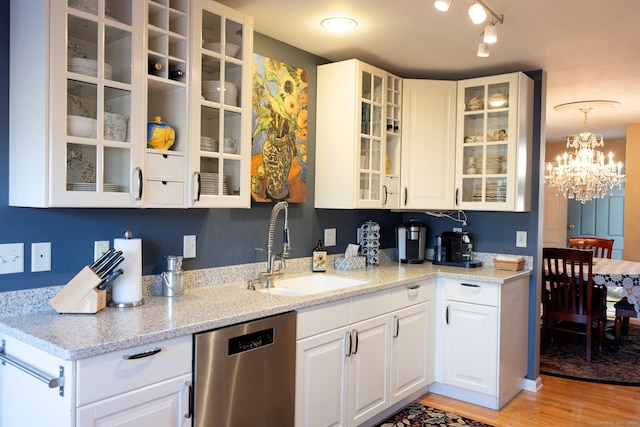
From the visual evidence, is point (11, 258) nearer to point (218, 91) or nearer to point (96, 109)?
point (96, 109)

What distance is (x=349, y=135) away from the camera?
10.3 ft

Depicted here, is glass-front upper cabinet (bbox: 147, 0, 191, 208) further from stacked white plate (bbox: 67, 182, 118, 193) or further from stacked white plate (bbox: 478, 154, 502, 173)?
stacked white plate (bbox: 478, 154, 502, 173)

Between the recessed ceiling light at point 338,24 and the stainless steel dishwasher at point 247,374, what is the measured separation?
156 cm

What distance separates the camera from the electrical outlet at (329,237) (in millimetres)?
3388

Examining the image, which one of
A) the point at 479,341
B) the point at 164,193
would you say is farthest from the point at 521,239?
the point at 164,193

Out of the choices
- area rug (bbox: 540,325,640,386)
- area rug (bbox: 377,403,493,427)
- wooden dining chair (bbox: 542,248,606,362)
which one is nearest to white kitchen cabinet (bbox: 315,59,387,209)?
area rug (bbox: 377,403,493,427)

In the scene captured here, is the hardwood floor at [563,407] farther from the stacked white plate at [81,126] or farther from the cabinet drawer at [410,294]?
the stacked white plate at [81,126]

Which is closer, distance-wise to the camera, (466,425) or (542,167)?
(466,425)

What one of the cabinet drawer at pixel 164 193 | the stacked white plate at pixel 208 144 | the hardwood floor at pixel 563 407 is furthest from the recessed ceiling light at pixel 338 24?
the hardwood floor at pixel 563 407

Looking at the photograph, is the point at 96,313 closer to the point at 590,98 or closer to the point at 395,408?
the point at 395,408

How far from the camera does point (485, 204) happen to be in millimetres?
3533

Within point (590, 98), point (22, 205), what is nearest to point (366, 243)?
point (22, 205)

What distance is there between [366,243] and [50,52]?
7.87 feet

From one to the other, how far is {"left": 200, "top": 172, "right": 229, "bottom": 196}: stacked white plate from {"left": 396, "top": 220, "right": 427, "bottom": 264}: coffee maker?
6.12 ft
